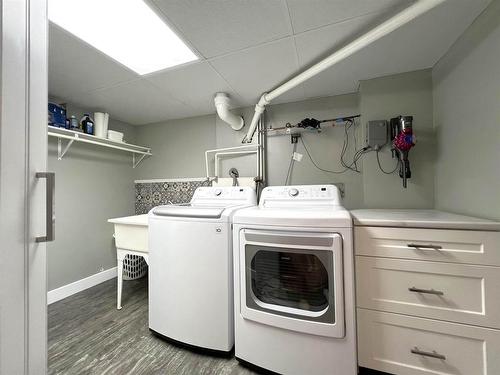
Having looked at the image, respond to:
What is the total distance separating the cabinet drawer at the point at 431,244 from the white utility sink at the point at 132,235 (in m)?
1.70

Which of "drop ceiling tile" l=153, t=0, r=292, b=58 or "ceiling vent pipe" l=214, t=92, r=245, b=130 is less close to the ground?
"drop ceiling tile" l=153, t=0, r=292, b=58

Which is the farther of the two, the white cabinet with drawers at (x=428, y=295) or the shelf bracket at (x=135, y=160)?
the shelf bracket at (x=135, y=160)

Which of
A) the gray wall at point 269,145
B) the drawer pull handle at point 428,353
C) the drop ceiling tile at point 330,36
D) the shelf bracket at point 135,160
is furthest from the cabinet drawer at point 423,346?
the shelf bracket at point 135,160

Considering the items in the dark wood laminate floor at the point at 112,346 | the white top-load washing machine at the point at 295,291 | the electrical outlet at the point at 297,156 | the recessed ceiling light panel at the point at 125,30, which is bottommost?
the dark wood laminate floor at the point at 112,346

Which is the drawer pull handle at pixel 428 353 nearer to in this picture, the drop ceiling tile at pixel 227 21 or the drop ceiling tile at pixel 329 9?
the drop ceiling tile at pixel 329 9

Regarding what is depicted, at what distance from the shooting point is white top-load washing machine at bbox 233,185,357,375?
3.74 ft

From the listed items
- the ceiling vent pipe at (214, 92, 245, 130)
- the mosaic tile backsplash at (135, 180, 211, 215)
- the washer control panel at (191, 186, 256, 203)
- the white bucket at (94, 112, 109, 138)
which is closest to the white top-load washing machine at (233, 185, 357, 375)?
the washer control panel at (191, 186, 256, 203)

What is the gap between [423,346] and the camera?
1121 mm

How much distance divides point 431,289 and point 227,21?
73.8 inches

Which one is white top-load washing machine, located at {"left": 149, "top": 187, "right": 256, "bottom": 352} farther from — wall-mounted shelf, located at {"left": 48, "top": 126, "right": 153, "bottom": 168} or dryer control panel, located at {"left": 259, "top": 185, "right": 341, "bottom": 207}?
wall-mounted shelf, located at {"left": 48, "top": 126, "right": 153, "bottom": 168}

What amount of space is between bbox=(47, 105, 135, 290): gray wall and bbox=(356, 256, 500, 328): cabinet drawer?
276 cm

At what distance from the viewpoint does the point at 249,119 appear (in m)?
2.45

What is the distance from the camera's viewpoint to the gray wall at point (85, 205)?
2.15 metres

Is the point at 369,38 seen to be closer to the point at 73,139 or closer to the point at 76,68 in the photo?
the point at 76,68
